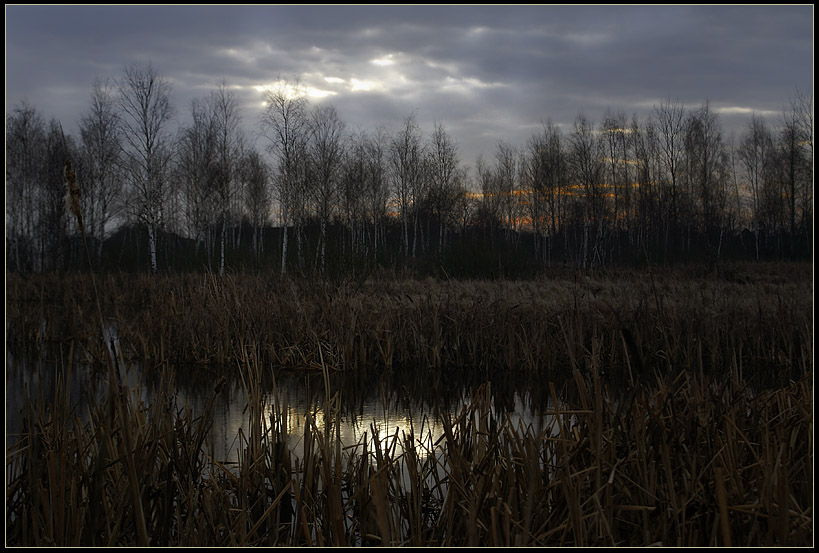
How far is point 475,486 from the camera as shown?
234cm

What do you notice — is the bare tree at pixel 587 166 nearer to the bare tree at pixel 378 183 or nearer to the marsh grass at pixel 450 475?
the bare tree at pixel 378 183

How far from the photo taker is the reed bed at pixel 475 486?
2.10 metres

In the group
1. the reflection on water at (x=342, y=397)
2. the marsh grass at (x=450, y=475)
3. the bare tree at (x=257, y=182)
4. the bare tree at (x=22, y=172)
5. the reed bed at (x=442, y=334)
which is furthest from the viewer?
the bare tree at (x=257, y=182)

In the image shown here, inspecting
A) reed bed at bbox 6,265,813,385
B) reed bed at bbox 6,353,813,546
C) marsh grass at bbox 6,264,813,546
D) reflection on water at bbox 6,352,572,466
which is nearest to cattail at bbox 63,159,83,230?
marsh grass at bbox 6,264,813,546

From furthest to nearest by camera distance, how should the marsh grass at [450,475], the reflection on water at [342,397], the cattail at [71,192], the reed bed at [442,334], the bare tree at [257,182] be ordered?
1. the bare tree at [257,182]
2. the reed bed at [442,334]
3. the reflection on water at [342,397]
4. the marsh grass at [450,475]
5. the cattail at [71,192]

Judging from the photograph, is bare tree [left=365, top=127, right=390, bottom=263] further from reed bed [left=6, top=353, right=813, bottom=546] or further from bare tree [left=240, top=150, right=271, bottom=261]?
reed bed [left=6, top=353, right=813, bottom=546]

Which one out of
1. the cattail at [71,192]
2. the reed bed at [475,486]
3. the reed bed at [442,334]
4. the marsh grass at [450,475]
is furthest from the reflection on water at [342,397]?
the cattail at [71,192]

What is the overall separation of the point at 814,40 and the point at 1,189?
2.58 meters

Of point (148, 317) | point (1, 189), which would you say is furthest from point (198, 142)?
point (1, 189)

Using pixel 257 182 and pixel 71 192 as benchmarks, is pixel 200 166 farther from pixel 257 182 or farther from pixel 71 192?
pixel 71 192

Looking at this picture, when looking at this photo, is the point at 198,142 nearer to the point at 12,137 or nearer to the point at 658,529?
the point at 12,137

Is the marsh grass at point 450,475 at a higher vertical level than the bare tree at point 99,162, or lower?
lower

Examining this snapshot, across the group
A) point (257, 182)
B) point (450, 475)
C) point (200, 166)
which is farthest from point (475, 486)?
point (257, 182)

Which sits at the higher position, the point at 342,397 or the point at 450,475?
the point at 450,475
